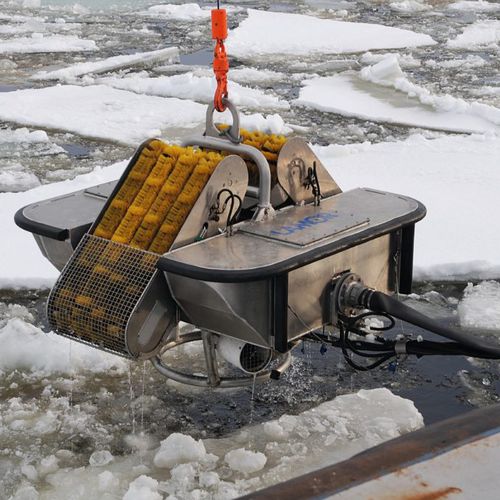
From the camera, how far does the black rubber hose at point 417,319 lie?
380 cm

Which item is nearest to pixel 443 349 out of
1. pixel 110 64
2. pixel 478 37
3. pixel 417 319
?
pixel 417 319

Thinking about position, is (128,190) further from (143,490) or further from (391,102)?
(391,102)

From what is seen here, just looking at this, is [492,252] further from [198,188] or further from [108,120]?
[108,120]

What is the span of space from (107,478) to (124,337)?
0.71m

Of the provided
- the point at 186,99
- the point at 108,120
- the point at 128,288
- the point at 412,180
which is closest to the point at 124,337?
the point at 128,288

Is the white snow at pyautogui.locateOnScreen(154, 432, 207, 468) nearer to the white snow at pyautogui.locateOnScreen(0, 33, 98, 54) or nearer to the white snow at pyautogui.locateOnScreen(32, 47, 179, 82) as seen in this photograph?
the white snow at pyautogui.locateOnScreen(32, 47, 179, 82)

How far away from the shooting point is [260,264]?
352cm

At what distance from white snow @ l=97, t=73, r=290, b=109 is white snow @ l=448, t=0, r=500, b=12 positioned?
30.7 ft

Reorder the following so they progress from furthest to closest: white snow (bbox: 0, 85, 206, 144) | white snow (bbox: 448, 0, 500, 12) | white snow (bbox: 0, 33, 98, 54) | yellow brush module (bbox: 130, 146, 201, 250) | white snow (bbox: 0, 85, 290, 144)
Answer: white snow (bbox: 448, 0, 500, 12)
white snow (bbox: 0, 33, 98, 54)
white snow (bbox: 0, 85, 206, 144)
white snow (bbox: 0, 85, 290, 144)
yellow brush module (bbox: 130, 146, 201, 250)

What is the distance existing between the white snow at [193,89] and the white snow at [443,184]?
2567 millimetres

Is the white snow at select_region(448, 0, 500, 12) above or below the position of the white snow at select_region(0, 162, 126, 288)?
below

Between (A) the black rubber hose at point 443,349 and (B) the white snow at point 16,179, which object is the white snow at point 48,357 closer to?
(A) the black rubber hose at point 443,349

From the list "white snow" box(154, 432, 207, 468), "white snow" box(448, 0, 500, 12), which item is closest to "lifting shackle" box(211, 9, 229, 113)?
"white snow" box(154, 432, 207, 468)

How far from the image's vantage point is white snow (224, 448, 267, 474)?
4.13 metres
